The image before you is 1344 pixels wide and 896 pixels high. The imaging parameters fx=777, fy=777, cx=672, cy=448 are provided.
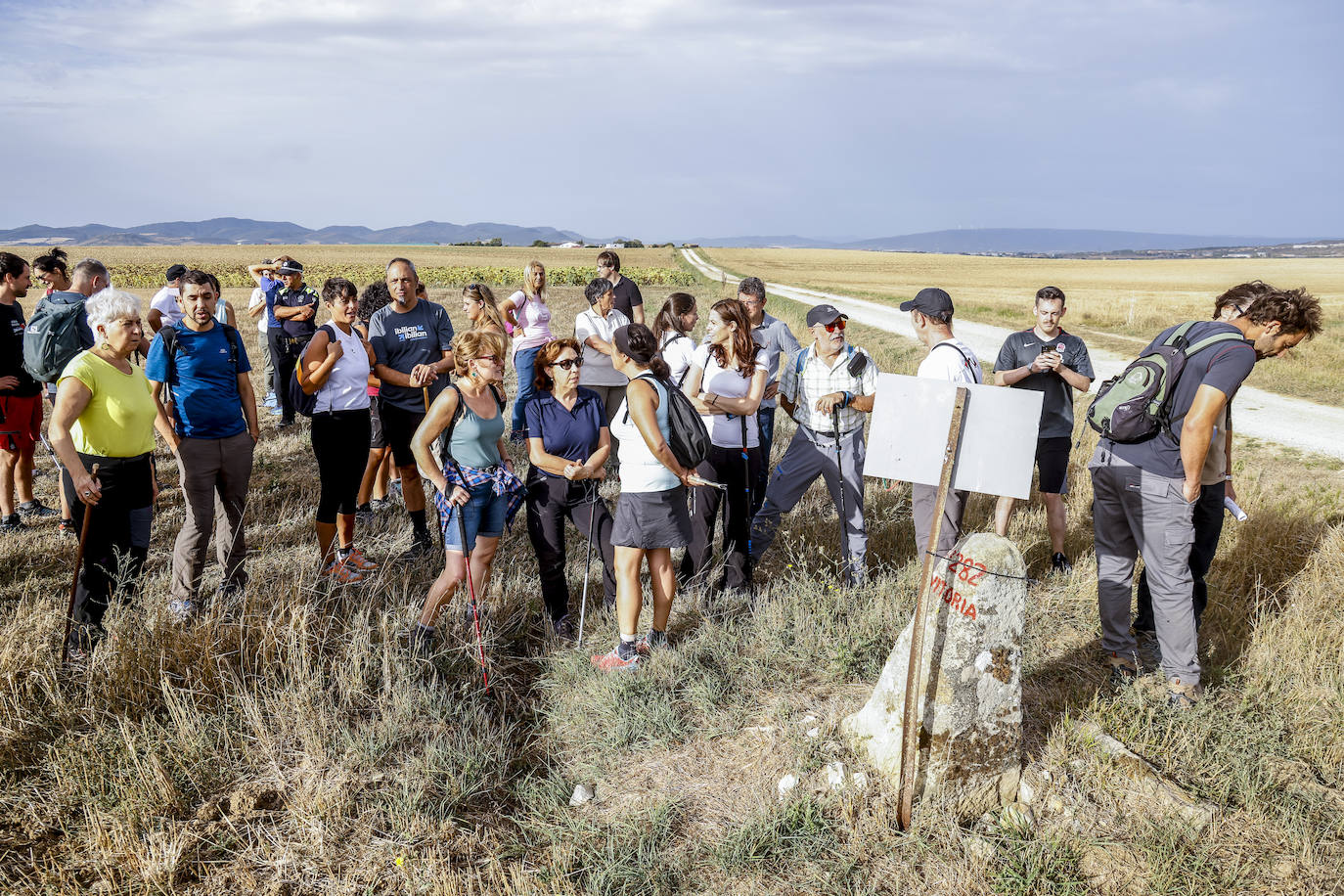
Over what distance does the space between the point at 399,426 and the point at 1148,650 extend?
17.4ft

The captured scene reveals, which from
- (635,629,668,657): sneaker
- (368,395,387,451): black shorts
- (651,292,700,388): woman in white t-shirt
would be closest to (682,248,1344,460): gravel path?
(651,292,700,388): woman in white t-shirt

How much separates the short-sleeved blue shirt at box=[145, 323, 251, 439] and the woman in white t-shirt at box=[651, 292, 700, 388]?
2.51 meters

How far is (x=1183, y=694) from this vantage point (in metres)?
3.79

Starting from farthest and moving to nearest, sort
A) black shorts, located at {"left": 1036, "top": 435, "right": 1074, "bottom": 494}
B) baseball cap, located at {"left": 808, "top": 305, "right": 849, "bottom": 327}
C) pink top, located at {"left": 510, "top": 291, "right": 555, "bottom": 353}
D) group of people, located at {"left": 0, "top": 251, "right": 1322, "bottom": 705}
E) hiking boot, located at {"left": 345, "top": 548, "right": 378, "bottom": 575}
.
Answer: pink top, located at {"left": 510, "top": 291, "right": 555, "bottom": 353} → black shorts, located at {"left": 1036, "top": 435, "right": 1074, "bottom": 494} → hiking boot, located at {"left": 345, "top": 548, "right": 378, "bottom": 575} → baseball cap, located at {"left": 808, "top": 305, "right": 849, "bottom": 327} → group of people, located at {"left": 0, "top": 251, "right": 1322, "bottom": 705}

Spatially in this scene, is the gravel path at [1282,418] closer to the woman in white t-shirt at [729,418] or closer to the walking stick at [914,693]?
the woman in white t-shirt at [729,418]

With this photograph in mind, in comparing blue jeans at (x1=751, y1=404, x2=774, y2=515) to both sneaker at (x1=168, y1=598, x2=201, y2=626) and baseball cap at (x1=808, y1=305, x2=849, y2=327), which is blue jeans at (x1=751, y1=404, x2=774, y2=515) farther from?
sneaker at (x1=168, y1=598, x2=201, y2=626)

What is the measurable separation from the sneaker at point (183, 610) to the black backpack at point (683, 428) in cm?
254

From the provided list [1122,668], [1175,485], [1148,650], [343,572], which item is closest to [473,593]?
[343,572]

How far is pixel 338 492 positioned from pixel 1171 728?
16.4 feet

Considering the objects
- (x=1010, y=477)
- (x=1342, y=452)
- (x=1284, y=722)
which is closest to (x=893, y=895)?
(x=1010, y=477)

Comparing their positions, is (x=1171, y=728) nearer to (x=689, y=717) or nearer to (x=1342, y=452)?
(x=689, y=717)

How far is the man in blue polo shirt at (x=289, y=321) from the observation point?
7344mm

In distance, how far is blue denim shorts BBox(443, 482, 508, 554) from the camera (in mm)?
4340

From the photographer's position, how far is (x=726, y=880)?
9.62ft
